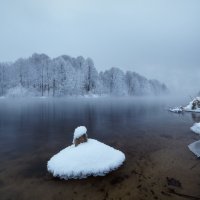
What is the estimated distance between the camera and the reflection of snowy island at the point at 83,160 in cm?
1040

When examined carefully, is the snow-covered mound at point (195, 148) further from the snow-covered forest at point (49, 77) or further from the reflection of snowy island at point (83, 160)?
the snow-covered forest at point (49, 77)

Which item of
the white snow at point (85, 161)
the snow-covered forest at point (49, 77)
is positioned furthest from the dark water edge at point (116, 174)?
the snow-covered forest at point (49, 77)

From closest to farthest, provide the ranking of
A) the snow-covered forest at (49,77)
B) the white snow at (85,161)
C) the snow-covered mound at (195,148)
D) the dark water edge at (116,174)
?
the dark water edge at (116,174) → the white snow at (85,161) → the snow-covered mound at (195,148) → the snow-covered forest at (49,77)

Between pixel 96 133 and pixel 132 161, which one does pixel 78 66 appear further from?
pixel 132 161

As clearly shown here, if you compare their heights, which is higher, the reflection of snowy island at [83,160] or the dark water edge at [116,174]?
the reflection of snowy island at [83,160]

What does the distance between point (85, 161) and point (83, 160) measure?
152 millimetres

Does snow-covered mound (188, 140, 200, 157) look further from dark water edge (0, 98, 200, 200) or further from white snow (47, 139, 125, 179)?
white snow (47, 139, 125, 179)

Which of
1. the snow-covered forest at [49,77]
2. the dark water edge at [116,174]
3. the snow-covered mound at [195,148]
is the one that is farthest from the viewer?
the snow-covered forest at [49,77]

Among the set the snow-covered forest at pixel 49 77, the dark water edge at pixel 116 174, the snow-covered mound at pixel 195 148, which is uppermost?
the snow-covered forest at pixel 49 77

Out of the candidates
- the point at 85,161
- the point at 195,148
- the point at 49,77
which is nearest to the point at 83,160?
the point at 85,161

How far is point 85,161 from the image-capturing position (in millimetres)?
10930

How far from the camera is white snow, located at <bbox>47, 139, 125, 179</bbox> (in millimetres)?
10375

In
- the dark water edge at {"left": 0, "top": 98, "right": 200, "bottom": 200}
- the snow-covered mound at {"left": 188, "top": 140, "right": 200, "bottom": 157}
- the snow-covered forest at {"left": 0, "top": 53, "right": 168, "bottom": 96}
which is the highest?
the snow-covered forest at {"left": 0, "top": 53, "right": 168, "bottom": 96}

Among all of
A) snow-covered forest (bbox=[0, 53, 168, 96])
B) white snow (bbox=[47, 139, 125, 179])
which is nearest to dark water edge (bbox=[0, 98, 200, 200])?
white snow (bbox=[47, 139, 125, 179])
